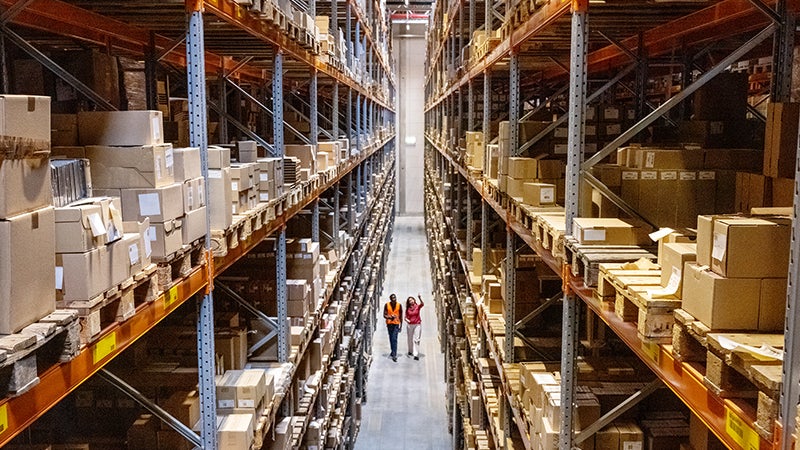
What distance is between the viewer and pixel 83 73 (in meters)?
4.20

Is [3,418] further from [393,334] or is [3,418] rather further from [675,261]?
[393,334]

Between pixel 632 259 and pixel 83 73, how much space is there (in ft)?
11.0

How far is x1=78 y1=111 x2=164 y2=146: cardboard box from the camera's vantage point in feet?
11.0

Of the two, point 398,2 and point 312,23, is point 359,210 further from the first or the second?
point 398,2

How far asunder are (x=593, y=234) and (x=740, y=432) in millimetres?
1761

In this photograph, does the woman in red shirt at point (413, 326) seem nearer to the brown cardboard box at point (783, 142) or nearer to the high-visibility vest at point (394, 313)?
the high-visibility vest at point (394, 313)

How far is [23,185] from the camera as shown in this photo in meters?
2.28

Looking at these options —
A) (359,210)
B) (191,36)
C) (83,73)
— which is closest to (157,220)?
(191,36)

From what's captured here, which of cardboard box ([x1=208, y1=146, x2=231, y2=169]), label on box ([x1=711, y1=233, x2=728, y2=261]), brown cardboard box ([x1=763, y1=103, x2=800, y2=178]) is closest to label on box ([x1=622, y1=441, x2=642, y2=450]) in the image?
brown cardboard box ([x1=763, y1=103, x2=800, y2=178])

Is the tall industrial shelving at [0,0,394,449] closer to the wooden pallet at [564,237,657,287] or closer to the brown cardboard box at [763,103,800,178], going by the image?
the wooden pallet at [564,237,657,287]

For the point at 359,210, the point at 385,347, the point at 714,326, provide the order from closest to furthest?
the point at 714,326, the point at 359,210, the point at 385,347

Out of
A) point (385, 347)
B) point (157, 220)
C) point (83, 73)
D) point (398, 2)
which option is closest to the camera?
point (157, 220)

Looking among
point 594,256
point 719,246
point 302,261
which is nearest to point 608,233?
point 594,256

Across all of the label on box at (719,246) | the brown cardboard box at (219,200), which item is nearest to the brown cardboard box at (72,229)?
the brown cardboard box at (219,200)
